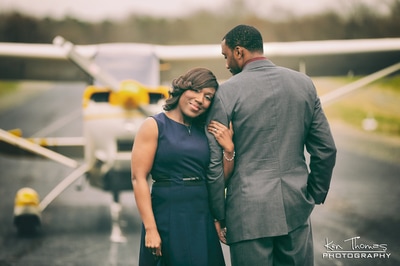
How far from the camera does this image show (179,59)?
16.6ft

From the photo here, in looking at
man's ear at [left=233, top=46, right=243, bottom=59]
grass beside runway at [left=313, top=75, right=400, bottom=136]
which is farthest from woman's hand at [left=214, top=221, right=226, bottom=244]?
grass beside runway at [left=313, top=75, right=400, bottom=136]

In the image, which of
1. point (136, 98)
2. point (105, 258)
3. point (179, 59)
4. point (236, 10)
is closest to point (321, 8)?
point (236, 10)

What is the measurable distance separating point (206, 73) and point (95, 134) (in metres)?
2.87

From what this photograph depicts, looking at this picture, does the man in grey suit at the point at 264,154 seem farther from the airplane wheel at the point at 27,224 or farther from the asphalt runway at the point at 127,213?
the airplane wheel at the point at 27,224

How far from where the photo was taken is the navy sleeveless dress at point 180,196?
171 centimetres

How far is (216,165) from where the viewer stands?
5.57 ft

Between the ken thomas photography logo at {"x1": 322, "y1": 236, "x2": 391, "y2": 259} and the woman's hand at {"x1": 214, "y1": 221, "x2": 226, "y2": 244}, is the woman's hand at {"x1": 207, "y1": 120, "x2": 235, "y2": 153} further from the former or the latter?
the ken thomas photography logo at {"x1": 322, "y1": 236, "x2": 391, "y2": 259}

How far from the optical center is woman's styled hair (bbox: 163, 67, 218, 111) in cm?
170

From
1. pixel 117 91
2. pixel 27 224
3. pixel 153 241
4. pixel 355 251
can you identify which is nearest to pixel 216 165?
pixel 153 241

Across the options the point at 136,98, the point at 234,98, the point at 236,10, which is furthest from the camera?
the point at 236,10

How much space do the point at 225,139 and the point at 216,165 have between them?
0.09 metres

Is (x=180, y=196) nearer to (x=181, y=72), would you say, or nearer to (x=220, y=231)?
(x=220, y=231)

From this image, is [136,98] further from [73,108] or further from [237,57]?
[73,108]

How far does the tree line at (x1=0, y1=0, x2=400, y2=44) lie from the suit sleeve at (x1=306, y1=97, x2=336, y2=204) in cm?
339
